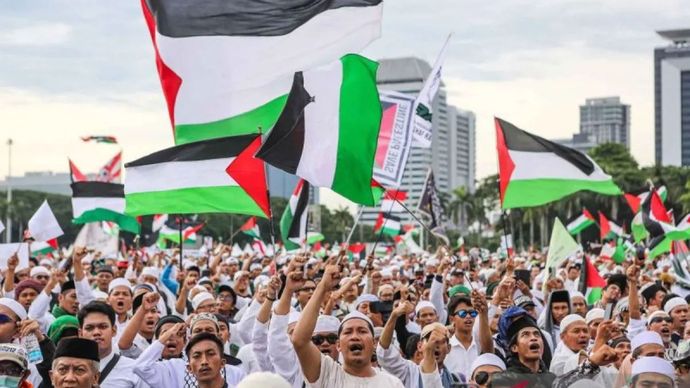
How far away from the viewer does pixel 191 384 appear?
7.42m

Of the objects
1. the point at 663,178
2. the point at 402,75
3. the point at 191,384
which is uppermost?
the point at 402,75

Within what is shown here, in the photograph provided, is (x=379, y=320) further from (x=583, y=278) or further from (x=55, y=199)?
(x=55, y=199)

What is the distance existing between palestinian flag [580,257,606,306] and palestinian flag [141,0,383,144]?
648cm

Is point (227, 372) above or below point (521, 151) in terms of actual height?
below

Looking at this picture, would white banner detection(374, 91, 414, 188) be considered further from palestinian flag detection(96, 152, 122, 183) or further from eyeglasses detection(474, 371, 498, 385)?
palestinian flag detection(96, 152, 122, 183)

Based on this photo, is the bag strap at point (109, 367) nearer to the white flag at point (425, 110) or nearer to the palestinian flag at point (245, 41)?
the palestinian flag at point (245, 41)

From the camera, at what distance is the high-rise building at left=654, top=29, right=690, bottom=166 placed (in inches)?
6373

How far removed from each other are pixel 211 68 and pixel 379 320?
2.72 metres

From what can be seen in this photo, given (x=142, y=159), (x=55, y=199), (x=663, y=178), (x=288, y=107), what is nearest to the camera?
(x=288, y=107)

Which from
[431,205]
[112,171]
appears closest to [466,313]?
[431,205]

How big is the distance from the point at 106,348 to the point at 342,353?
81.0 inches

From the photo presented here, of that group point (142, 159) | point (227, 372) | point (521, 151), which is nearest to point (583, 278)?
point (521, 151)

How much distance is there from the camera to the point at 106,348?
25.6ft

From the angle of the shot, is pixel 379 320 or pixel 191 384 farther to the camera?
pixel 379 320
